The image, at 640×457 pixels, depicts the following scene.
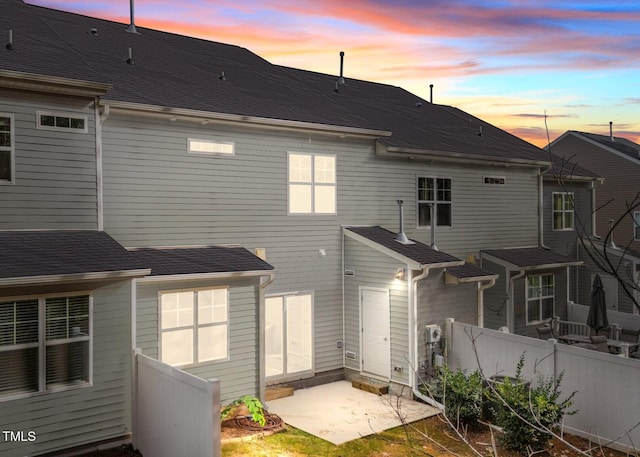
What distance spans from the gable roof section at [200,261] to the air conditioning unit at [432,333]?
3.89m

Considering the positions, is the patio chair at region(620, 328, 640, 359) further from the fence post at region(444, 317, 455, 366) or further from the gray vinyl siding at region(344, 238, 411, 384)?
the gray vinyl siding at region(344, 238, 411, 384)

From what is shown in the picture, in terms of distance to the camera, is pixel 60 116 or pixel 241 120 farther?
pixel 241 120

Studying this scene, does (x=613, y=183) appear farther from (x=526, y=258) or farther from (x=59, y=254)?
(x=59, y=254)

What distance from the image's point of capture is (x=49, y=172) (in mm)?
9805

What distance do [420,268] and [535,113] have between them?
7.82m

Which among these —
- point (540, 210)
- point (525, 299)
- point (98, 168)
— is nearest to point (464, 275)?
point (525, 299)

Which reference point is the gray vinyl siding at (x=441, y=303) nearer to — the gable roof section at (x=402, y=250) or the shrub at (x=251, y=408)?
the gable roof section at (x=402, y=250)

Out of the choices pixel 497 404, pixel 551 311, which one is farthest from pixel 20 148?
pixel 551 311

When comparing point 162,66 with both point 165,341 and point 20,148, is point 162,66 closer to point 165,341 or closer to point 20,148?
point 20,148

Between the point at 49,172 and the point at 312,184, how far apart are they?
611 cm

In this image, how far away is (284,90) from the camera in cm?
1609

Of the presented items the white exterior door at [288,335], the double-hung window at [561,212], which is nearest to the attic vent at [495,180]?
the double-hung window at [561,212]

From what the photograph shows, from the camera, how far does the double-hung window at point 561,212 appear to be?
67.7ft

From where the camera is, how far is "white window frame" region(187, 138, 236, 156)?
12266mm
